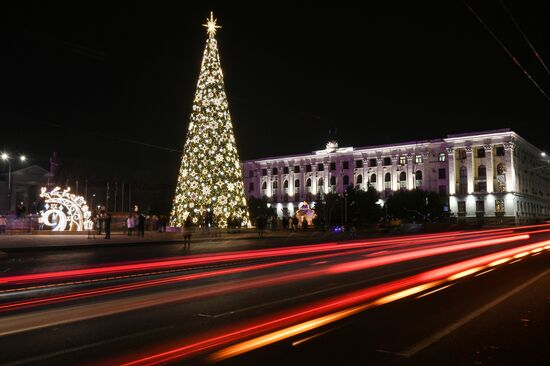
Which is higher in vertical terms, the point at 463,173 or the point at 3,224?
the point at 463,173

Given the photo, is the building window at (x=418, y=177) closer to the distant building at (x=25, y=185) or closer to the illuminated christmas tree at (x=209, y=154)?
the distant building at (x=25, y=185)

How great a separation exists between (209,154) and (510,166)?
67.7 meters

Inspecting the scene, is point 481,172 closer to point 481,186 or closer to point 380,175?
point 481,186

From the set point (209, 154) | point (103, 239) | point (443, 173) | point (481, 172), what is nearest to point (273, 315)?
point (103, 239)

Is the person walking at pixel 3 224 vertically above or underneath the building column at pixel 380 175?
underneath

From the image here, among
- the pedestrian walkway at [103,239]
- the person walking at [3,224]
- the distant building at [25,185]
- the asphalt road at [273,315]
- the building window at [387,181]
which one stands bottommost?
the asphalt road at [273,315]

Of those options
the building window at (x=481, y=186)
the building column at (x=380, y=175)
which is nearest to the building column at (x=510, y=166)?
the building window at (x=481, y=186)

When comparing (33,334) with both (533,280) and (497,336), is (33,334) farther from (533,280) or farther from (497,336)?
(533,280)

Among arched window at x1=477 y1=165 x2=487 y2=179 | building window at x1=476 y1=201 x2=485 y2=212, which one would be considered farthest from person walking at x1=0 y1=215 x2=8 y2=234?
arched window at x1=477 y1=165 x2=487 y2=179

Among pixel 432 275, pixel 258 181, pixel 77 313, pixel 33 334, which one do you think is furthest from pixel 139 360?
pixel 258 181

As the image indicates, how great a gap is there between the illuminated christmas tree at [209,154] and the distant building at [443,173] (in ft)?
159

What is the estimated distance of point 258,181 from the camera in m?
114

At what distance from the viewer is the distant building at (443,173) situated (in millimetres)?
87562

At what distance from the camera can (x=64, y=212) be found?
3500cm
